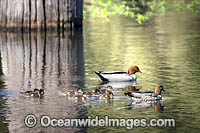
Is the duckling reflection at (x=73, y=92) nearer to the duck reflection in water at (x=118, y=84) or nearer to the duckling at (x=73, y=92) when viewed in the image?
the duckling at (x=73, y=92)

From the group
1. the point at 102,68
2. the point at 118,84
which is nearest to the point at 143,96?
the point at 118,84

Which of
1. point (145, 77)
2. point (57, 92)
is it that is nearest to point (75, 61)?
point (145, 77)

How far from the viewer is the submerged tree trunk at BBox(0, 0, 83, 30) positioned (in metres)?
22.6

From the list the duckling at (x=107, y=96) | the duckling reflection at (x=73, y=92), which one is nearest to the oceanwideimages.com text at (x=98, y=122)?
the duckling at (x=107, y=96)

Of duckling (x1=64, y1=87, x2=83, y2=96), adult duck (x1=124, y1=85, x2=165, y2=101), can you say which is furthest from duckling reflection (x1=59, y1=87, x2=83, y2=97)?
adult duck (x1=124, y1=85, x2=165, y2=101)

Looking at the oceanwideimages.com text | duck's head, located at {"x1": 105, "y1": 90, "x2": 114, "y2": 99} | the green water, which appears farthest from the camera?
duck's head, located at {"x1": 105, "y1": 90, "x2": 114, "y2": 99}

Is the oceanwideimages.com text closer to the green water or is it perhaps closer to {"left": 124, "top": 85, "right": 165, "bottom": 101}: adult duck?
the green water

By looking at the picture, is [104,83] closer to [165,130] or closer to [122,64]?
[122,64]

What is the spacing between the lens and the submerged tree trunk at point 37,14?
22.6 m

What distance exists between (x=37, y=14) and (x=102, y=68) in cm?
737

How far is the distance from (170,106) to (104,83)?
2.99 m

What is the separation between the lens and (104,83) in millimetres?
14250

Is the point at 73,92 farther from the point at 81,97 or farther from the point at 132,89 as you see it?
the point at 132,89

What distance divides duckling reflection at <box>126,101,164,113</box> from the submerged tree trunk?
11334 millimetres
